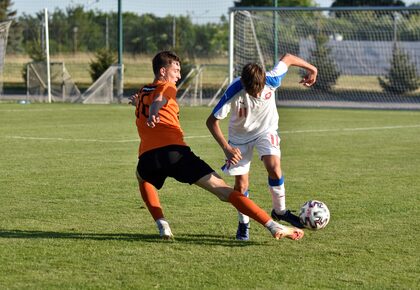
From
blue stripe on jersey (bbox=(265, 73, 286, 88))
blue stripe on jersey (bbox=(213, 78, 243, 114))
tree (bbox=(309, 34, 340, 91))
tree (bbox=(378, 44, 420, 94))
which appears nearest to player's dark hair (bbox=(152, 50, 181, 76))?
blue stripe on jersey (bbox=(213, 78, 243, 114))

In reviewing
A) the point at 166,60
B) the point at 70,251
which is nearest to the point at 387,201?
the point at 166,60

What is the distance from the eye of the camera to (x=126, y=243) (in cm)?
705

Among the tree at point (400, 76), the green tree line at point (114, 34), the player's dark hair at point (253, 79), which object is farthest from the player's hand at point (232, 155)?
the green tree line at point (114, 34)

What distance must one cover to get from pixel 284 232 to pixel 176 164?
0.99 meters

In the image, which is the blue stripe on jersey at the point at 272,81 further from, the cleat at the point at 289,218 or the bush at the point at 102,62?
the bush at the point at 102,62

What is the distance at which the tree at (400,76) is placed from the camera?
30.4m

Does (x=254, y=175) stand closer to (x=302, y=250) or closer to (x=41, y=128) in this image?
(x=302, y=250)

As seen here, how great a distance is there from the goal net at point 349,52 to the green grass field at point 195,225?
14.2m

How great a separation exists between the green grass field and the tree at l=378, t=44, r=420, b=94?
48.3 feet

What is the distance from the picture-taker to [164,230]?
725 centimetres

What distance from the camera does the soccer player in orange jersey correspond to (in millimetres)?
6973

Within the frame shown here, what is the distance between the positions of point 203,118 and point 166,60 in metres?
16.2

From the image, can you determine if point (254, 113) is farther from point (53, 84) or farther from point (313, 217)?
point (53, 84)

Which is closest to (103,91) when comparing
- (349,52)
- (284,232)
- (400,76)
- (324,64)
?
(324,64)
